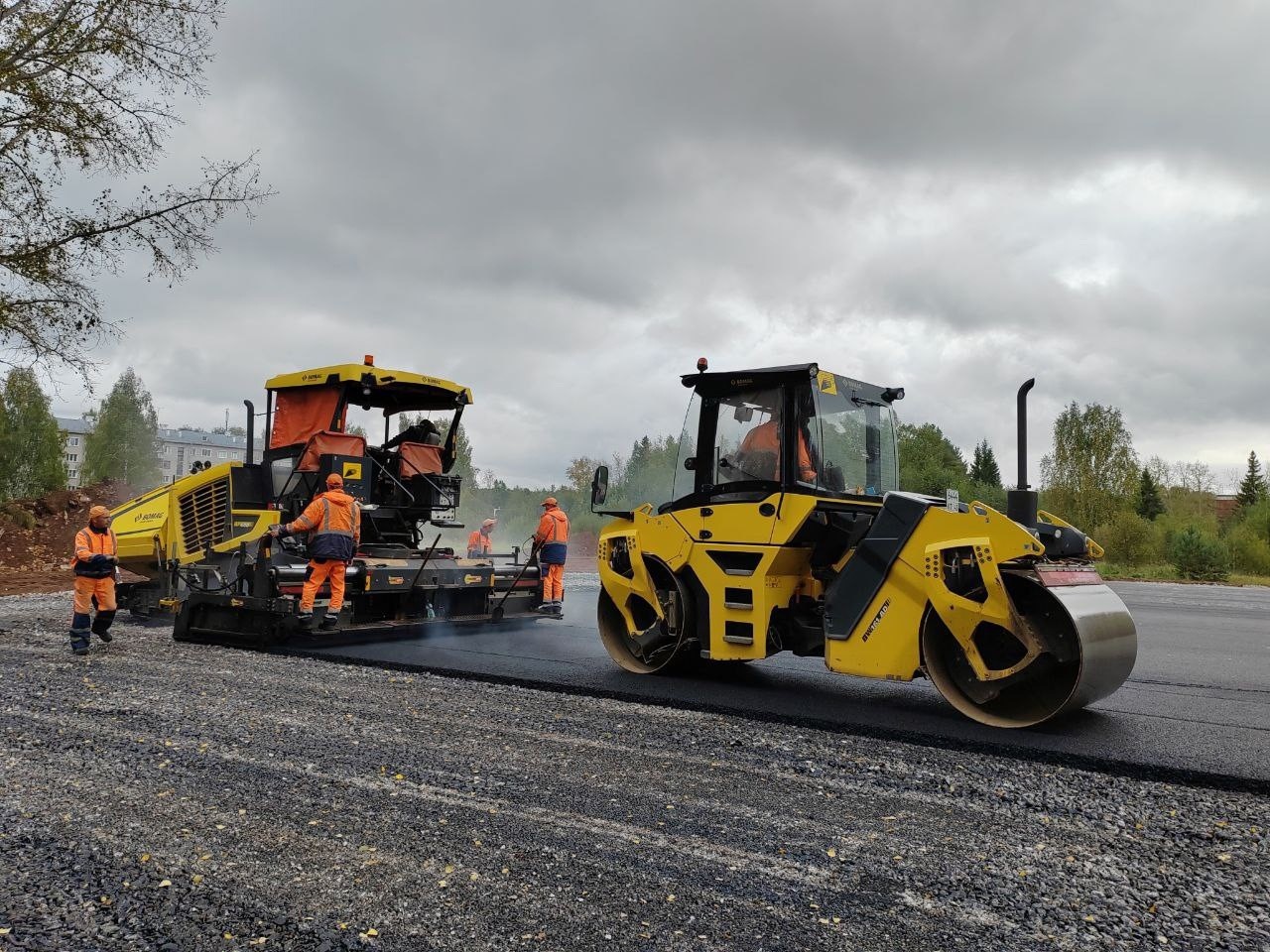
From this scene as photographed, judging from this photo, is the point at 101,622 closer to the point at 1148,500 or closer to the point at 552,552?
the point at 552,552

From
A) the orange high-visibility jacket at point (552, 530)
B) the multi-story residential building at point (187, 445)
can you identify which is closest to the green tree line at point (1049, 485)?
the orange high-visibility jacket at point (552, 530)

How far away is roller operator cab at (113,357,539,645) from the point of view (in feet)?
27.1

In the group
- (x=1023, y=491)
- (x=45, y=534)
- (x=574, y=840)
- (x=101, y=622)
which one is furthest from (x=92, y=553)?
(x=45, y=534)

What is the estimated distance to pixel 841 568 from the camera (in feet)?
19.1

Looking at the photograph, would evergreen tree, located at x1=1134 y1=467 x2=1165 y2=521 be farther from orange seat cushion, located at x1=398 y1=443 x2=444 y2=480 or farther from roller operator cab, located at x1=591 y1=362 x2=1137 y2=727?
roller operator cab, located at x1=591 y1=362 x2=1137 y2=727

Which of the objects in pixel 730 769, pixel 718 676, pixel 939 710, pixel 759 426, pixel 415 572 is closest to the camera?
pixel 730 769

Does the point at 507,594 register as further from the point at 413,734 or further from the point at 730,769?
the point at 730,769

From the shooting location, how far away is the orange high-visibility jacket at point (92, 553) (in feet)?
26.3

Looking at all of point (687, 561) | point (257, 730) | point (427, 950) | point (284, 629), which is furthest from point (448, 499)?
point (427, 950)

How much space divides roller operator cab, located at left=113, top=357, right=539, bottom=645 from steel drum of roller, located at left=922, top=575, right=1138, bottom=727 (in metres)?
5.16

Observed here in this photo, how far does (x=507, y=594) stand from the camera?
9656 millimetres

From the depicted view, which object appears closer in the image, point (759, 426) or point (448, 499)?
point (759, 426)

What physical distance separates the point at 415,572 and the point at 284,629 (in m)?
1.34

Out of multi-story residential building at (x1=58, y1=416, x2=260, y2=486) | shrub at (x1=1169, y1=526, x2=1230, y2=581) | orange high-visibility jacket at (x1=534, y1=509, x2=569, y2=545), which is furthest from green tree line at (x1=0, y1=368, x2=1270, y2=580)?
multi-story residential building at (x1=58, y1=416, x2=260, y2=486)
